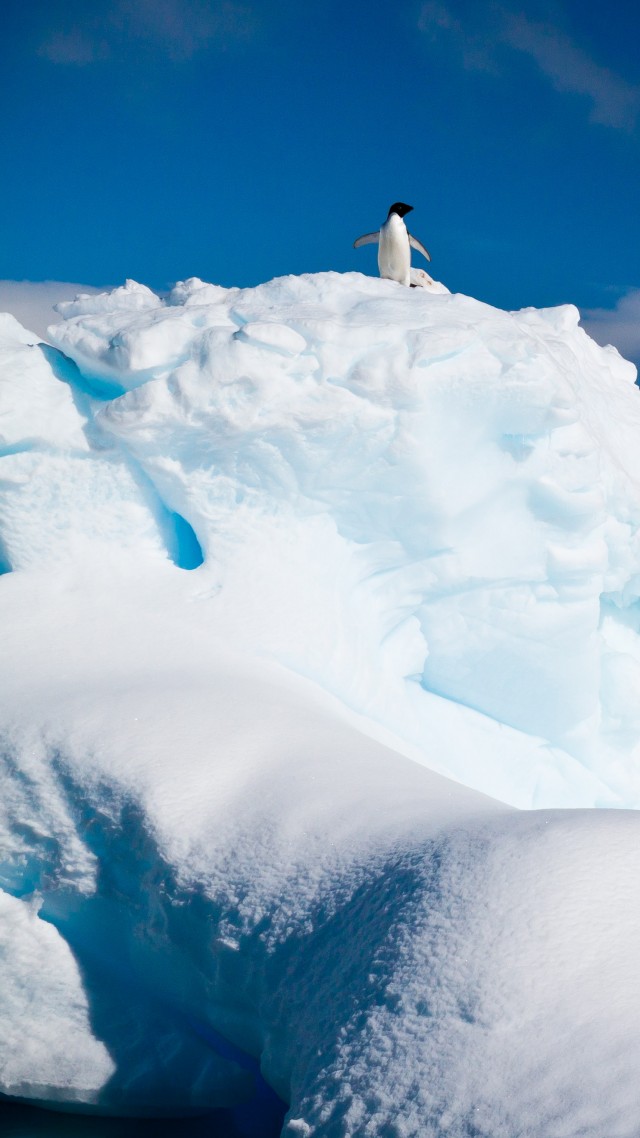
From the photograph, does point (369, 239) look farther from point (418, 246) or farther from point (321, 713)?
point (321, 713)

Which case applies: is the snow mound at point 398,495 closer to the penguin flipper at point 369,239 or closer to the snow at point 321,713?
the snow at point 321,713

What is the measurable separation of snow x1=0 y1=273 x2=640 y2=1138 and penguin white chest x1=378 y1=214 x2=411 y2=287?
4.06 feet

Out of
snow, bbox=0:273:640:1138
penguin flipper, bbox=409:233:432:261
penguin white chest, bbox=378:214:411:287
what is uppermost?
penguin flipper, bbox=409:233:432:261

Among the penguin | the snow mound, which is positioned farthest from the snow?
the penguin

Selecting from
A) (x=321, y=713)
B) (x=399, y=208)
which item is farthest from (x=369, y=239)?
(x=321, y=713)

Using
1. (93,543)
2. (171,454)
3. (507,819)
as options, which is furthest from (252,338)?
(507,819)

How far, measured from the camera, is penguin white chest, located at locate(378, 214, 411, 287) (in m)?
8.03

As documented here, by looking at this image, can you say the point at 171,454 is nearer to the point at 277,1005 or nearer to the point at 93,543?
the point at 93,543

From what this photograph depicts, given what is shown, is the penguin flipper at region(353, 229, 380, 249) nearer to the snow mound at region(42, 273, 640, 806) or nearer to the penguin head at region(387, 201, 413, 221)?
the penguin head at region(387, 201, 413, 221)

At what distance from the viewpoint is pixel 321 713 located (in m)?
4.13

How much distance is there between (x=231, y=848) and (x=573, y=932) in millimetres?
1178

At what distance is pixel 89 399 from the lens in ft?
17.5

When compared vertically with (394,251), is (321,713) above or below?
below

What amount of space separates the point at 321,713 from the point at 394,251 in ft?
17.2
